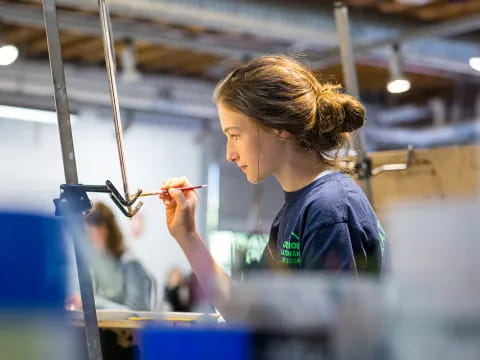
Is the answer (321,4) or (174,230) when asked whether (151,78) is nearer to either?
(321,4)

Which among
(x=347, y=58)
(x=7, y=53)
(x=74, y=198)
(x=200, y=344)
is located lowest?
(x=200, y=344)

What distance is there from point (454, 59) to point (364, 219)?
451 centimetres

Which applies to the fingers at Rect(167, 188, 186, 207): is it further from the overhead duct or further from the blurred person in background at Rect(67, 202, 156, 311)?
the overhead duct

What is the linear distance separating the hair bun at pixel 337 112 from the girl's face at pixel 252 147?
0.12 metres

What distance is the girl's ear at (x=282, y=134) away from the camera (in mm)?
1319

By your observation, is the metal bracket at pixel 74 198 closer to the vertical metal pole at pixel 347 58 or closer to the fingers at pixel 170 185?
the fingers at pixel 170 185

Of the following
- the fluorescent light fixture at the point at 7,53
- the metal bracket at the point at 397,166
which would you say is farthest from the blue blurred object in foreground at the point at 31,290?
the fluorescent light fixture at the point at 7,53

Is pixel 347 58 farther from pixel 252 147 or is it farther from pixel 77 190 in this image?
pixel 77 190

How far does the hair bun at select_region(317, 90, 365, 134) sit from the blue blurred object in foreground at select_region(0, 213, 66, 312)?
2.38 ft

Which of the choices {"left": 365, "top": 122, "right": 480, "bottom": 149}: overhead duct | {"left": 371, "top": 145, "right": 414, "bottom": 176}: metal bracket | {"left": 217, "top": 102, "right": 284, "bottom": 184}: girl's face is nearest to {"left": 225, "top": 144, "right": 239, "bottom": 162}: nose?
{"left": 217, "top": 102, "right": 284, "bottom": 184}: girl's face

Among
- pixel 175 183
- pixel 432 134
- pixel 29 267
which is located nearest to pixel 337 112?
pixel 175 183

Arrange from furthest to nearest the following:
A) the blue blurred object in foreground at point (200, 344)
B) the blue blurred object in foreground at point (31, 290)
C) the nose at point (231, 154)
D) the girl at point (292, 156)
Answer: the nose at point (231, 154) < the girl at point (292, 156) < the blue blurred object in foreground at point (31, 290) < the blue blurred object in foreground at point (200, 344)

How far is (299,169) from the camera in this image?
54.6 inches

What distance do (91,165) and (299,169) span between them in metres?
0.84
